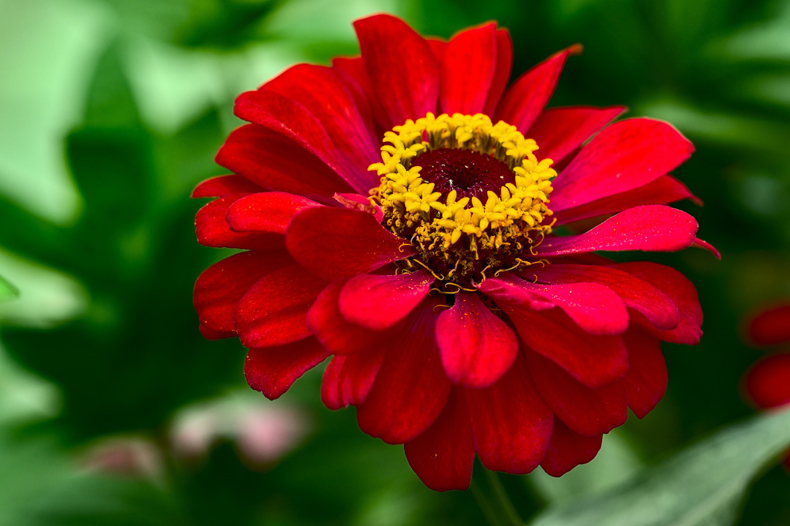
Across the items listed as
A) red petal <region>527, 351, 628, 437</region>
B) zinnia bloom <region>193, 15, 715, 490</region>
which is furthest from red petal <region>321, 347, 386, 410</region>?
red petal <region>527, 351, 628, 437</region>

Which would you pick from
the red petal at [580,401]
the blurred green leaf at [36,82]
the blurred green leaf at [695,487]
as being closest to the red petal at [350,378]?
the red petal at [580,401]

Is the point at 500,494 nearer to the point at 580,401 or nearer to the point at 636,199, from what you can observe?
the point at 580,401

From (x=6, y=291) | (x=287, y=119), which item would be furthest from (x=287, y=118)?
(x=6, y=291)

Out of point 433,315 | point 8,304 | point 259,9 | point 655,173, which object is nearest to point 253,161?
point 433,315

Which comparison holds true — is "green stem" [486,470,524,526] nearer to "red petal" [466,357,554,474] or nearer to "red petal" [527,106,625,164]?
"red petal" [466,357,554,474]

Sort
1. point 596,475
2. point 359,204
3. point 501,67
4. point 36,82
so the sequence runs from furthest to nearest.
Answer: point 36,82, point 596,475, point 501,67, point 359,204

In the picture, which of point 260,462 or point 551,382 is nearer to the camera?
point 551,382

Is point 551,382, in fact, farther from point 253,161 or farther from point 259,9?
point 259,9
